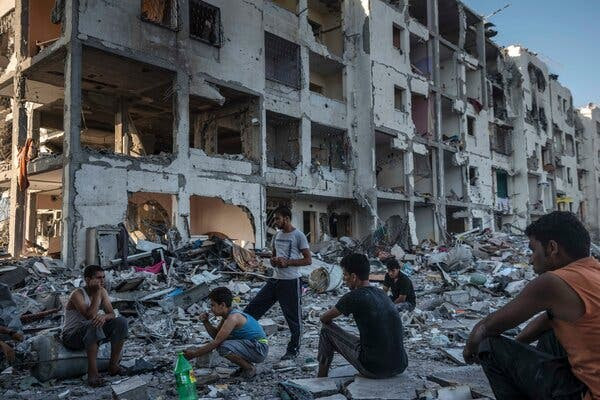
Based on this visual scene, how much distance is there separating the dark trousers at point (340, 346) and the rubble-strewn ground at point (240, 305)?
0.69ft

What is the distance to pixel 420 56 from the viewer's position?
87.1ft

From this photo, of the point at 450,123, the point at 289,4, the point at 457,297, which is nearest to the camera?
the point at 457,297

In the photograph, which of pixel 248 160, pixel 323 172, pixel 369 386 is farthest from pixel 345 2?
pixel 369 386

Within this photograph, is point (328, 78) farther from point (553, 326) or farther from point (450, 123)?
point (553, 326)

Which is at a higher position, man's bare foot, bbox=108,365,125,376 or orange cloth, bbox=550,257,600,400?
orange cloth, bbox=550,257,600,400

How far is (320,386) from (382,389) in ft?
1.69

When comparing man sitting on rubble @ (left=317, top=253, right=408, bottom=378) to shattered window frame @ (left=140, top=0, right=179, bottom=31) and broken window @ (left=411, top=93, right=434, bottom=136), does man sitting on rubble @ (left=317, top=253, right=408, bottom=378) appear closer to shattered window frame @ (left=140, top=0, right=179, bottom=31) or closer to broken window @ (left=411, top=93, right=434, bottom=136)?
shattered window frame @ (left=140, top=0, right=179, bottom=31)

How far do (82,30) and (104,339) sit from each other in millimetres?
10409

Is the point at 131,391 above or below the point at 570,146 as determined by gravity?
below

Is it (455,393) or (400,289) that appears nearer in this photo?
(455,393)

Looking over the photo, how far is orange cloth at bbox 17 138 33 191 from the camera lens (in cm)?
1416

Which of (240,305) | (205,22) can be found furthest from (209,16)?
(240,305)

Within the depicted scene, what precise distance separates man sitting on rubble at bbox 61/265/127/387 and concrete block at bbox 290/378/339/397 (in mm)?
1859

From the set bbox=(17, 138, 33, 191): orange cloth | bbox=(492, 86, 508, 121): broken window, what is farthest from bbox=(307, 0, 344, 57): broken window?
bbox=(492, 86, 508, 121): broken window
